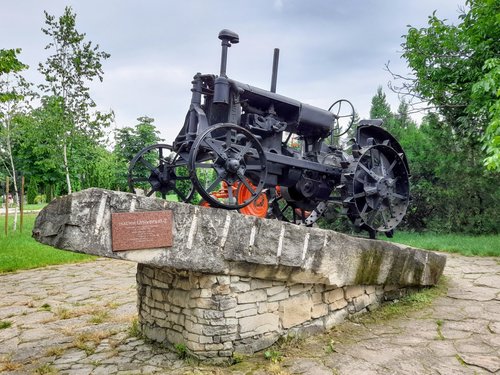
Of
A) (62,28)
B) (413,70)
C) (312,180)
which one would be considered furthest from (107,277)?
(413,70)

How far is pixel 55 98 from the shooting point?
35.8 ft

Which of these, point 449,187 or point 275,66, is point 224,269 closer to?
point 275,66

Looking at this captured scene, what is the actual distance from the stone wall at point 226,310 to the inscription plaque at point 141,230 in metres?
0.60

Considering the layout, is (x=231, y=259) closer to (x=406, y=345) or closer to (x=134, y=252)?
(x=134, y=252)

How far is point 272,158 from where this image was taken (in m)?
4.83

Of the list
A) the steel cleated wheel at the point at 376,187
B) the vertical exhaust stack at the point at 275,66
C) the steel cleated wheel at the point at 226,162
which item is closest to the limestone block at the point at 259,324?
the steel cleated wheel at the point at 226,162

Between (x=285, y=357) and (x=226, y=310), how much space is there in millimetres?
789

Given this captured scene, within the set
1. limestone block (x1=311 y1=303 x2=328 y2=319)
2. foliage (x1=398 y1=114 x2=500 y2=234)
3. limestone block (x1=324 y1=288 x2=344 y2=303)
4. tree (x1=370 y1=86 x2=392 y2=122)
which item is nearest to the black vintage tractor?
limestone block (x1=324 y1=288 x2=344 y2=303)

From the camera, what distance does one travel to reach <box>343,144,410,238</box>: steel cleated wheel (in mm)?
5626

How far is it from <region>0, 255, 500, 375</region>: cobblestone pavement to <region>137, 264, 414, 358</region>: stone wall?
0.56 ft

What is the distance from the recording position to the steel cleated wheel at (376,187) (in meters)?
5.63

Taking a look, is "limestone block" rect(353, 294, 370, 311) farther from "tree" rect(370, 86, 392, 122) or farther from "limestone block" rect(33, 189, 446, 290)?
"tree" rect(370, 86, 392, 122)

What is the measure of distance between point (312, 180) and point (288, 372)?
2.73m

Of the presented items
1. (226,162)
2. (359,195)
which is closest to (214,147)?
(226,162)
